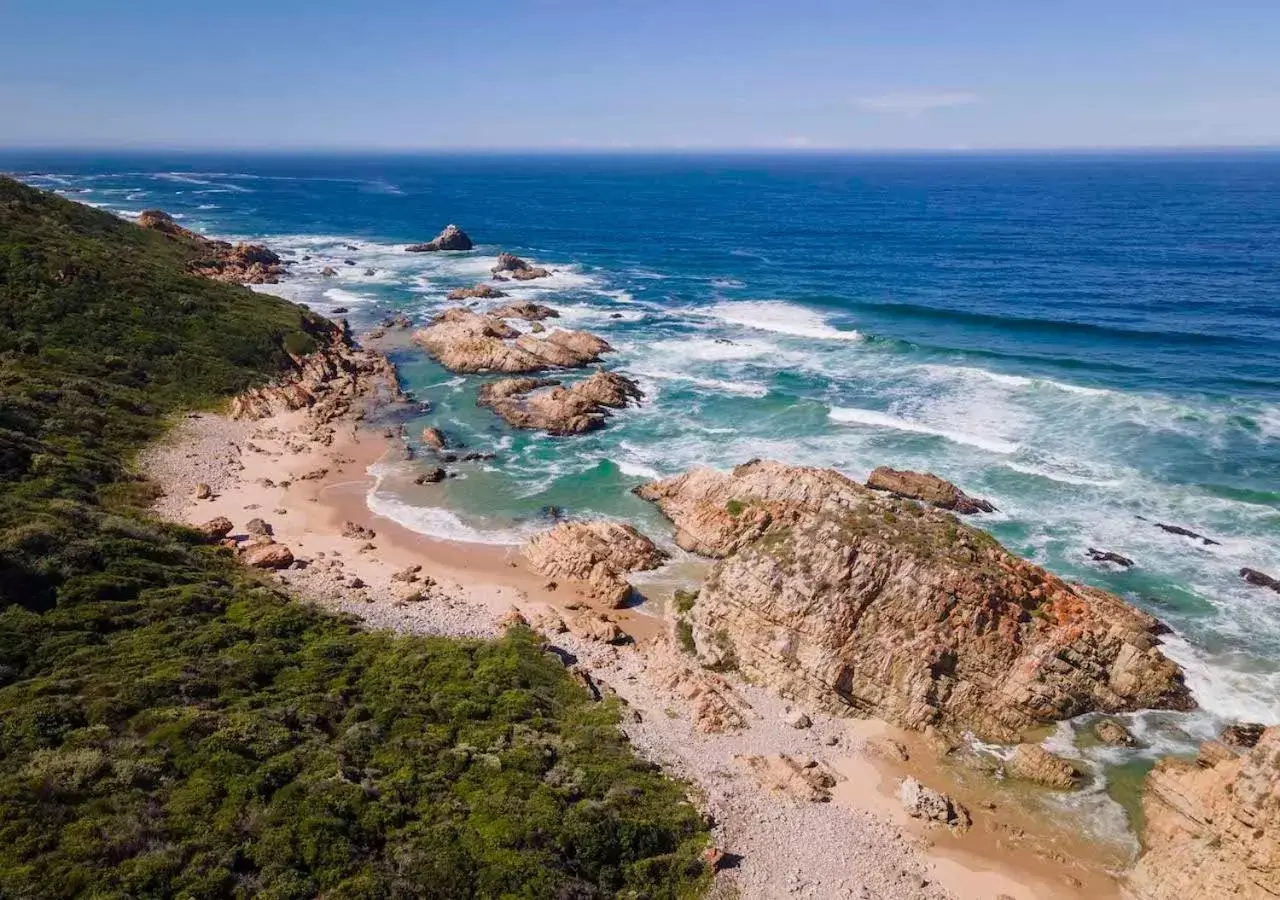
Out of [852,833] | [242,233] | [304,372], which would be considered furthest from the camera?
[242,233]

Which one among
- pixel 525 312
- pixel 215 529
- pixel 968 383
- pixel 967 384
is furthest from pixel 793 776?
pixel 525 312

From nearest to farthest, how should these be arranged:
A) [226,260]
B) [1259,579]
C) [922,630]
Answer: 1. [922,630]
2. [1259,579]
3. [226,260]

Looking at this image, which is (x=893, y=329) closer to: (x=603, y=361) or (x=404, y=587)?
(x=603, y=361)

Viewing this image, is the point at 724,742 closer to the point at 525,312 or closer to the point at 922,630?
the point at 922,630

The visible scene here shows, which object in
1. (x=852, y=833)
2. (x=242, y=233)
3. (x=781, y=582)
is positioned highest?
(x=242, y=233)

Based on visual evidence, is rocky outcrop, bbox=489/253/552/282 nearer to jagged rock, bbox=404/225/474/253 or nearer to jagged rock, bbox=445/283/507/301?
jagged rock, bbox=445/283/507/301

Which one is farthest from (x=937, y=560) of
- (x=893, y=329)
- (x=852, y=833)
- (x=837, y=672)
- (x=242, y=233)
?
(x=242, y=233)

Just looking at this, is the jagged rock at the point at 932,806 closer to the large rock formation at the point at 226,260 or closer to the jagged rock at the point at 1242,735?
the jagged rock at the point at 1242,735

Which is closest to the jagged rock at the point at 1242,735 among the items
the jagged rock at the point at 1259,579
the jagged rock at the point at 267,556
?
the jagged rock at the point at 1259,579
